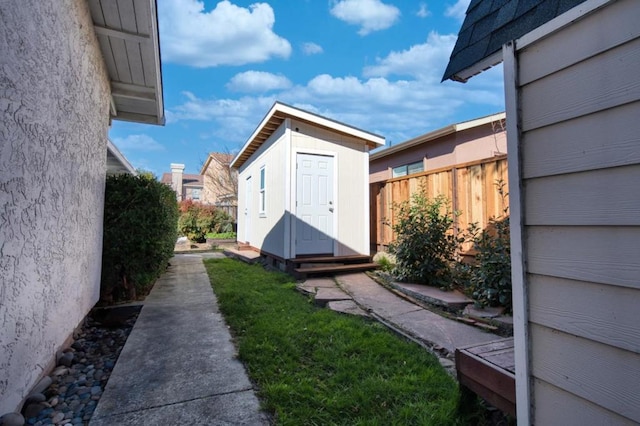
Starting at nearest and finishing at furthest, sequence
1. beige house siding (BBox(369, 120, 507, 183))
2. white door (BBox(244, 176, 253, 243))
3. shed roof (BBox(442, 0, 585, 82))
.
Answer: shed roof (BBox(442, 0, 585, 82)) → beige house siding (BBox(369, 120, 507, 183)) → white door (BBox(244, 176, 253, 243))

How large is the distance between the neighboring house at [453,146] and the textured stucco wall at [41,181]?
698 centimetres

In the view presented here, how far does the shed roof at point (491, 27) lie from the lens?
1.35 m

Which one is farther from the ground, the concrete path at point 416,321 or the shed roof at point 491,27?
the shed roof at point 491,27

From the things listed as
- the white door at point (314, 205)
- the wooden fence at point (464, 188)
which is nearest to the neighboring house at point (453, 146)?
the wooden fence at point (464, 188)

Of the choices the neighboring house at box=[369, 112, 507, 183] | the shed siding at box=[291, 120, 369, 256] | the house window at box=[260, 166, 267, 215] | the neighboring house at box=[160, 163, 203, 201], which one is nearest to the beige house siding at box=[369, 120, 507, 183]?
the neighboring house at box=[369, 112, 507, 183]

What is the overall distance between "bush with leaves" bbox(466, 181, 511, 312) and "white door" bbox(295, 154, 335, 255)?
304 cm

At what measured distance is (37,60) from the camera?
2014mm

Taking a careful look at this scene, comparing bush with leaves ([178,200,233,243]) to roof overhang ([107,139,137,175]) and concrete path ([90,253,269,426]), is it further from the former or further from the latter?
concrete path ([90,253,269,426])

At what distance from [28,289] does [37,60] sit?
4.63 ft

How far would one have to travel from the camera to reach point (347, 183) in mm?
6750

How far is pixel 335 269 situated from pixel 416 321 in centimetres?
261

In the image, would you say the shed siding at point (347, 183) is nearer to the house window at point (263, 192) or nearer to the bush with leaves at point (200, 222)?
the house window at point (263, 192)

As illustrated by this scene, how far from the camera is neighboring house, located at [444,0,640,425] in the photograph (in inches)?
40.7

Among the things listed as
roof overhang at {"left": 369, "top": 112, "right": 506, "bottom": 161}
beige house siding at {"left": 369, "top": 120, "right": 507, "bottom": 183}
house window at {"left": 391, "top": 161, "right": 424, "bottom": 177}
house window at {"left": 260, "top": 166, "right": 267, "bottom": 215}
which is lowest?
house window at {"left": 260, "top": 166, "right": 267, "bottom": 215}
